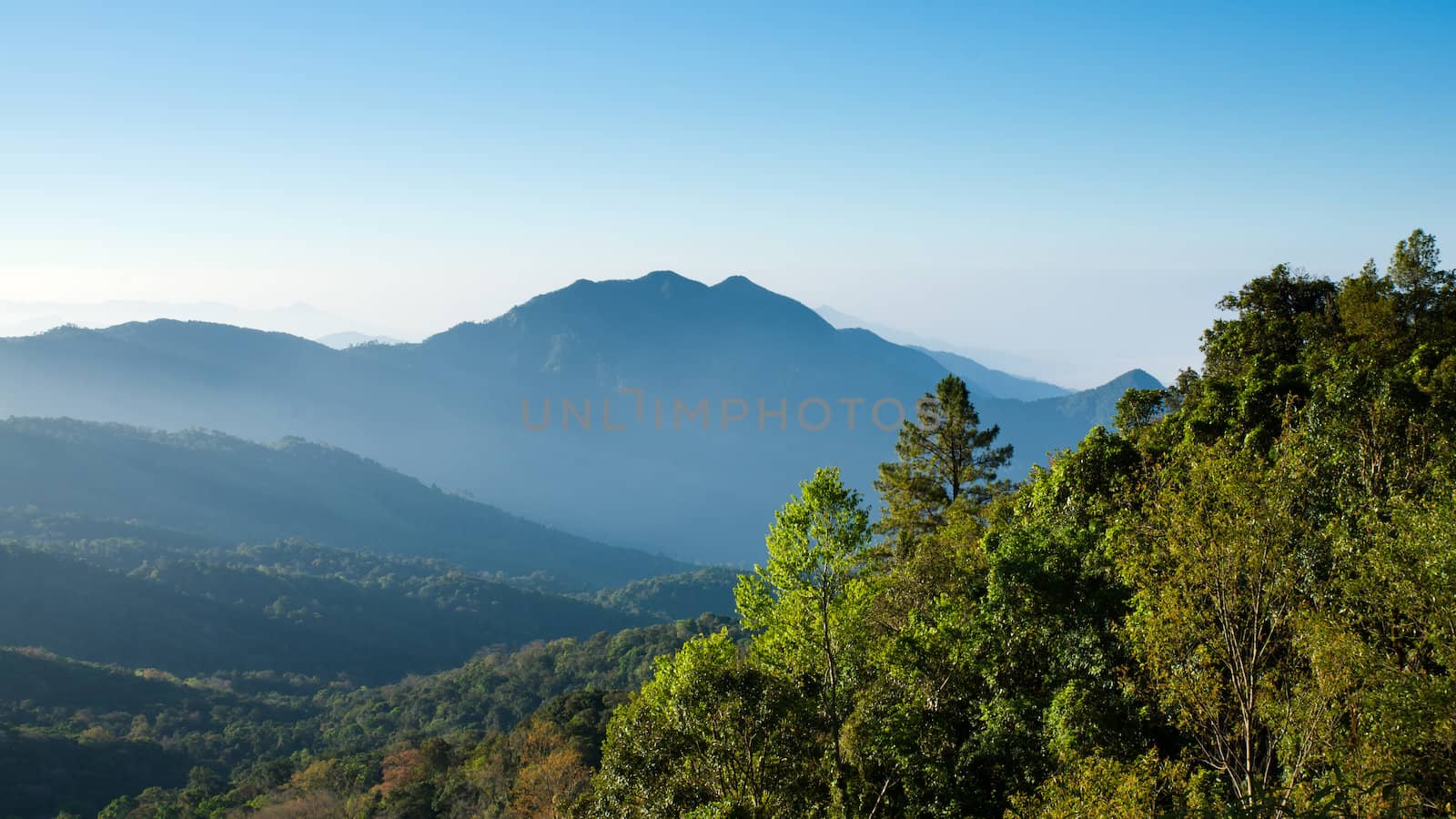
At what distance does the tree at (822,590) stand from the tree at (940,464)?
1925 centimetres

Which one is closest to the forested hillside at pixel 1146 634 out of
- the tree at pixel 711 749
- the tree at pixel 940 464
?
the tree at pixel 711 749

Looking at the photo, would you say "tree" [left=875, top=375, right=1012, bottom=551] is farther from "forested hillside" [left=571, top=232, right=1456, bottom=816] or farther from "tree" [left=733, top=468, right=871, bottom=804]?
"tree" [left=733, top=468, right=871, bottom=804]

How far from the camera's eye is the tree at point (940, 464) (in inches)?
1371

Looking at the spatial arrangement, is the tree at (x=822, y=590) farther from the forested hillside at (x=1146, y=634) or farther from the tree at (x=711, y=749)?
the tree at (x=711, y=749)

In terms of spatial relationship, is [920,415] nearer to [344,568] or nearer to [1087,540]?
[1087,540]

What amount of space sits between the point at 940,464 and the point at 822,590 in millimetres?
21572

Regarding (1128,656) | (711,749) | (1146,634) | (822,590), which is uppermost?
(822,590)

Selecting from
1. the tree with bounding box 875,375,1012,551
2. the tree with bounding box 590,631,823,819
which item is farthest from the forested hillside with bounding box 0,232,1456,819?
the tree with bounding box 875,375,1012,551

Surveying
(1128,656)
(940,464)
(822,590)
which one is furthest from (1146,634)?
(940,464)

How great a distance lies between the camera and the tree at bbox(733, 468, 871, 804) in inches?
590

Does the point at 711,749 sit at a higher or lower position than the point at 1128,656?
lower

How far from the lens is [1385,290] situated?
28078 mm

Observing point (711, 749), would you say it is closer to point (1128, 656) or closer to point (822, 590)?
point (822, 590)

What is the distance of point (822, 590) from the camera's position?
15.2 meters
